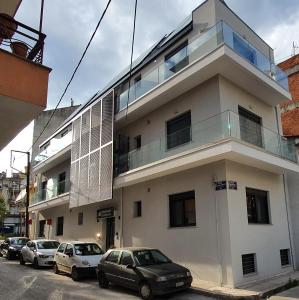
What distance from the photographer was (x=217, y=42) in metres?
13.3

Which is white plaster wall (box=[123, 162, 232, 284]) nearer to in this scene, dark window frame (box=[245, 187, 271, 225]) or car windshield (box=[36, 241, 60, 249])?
dark window frame (box=[245, 187, 271, 225])

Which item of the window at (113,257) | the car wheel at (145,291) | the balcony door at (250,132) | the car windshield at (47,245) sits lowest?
the car wheel at (145,291)

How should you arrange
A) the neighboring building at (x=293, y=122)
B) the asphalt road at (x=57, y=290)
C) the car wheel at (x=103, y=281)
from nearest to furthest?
the asphalt road at (x=57, y=290) → the car wheel at (x=103, y=281) → the neighboring building at (x=293, y=122)

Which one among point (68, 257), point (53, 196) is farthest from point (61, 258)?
point (53, 196)

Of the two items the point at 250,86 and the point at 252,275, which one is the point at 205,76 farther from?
the point at 252,275

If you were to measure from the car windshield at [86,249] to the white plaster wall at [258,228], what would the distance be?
6262 millimetres

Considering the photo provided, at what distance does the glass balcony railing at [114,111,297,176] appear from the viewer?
41.4 feet

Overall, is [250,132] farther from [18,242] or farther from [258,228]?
[18,242]

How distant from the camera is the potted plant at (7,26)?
21.8 ft

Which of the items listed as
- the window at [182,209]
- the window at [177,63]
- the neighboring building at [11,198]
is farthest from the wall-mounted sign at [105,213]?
the neighboring building at [11,198]

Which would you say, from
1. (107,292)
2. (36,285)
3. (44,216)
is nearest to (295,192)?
(107,292)

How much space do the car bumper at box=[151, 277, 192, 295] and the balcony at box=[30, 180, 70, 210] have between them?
1355 cm

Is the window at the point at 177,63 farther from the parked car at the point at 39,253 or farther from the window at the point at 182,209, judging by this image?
the parked car at the point at 39,253

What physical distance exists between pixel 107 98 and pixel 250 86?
307 inches
